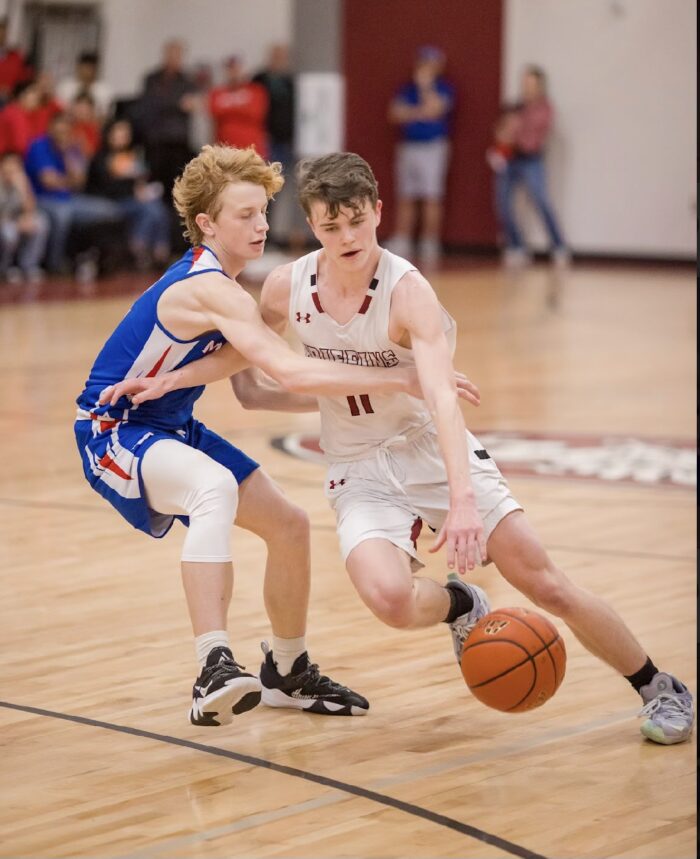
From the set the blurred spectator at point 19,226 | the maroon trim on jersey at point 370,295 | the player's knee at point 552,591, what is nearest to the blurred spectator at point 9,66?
the blurred spectator at point 19,226

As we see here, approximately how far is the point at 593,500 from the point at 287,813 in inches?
160

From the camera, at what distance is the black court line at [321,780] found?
3.50 metres

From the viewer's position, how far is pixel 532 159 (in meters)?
20.4

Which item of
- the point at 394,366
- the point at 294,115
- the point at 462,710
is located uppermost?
the point at 294,115

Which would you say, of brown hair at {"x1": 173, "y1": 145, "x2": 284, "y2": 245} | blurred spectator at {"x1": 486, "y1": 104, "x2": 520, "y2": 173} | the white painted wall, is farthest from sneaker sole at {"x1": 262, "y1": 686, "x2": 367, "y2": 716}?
blurred spectator at {"x1": 486, "y1": 104, "x2": 520, "y2": 173}

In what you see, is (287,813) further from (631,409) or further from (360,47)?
(360,47)

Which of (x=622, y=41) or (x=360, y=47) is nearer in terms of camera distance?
(x=622, y=41)

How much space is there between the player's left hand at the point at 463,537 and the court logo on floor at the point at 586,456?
4.08m

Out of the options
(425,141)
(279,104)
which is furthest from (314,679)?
(425,141)

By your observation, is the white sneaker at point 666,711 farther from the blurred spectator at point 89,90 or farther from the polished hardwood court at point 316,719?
the blurred spectator at point 89,90

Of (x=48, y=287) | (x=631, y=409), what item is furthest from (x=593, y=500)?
(x=48, y=287)

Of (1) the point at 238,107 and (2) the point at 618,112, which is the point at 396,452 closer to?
(1) the point at 238,107

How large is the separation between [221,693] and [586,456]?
194 inches

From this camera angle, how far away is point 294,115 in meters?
20.1
